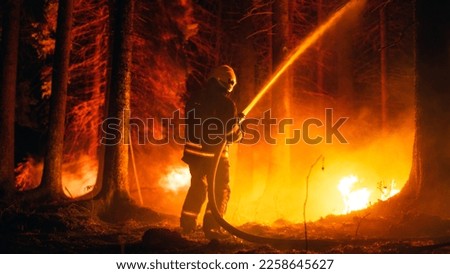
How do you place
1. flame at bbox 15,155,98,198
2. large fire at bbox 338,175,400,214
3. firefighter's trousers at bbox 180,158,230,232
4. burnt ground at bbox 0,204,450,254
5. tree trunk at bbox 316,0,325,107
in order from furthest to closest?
tree trunk at bbox 316,0,325,107, flame at bbox 15,155,98,198, large fire at bbox 338,175,400,214, firefighter's trousers at bbox 180,158,230,232, burnt ground at bbox 0,204,450,254

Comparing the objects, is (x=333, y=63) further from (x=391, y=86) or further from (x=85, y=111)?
(x=85, y=111)

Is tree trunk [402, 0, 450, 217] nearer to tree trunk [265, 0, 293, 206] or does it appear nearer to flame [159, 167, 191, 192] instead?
tree trunk [265, 0, 293, 206]

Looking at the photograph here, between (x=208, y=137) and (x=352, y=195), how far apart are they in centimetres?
401

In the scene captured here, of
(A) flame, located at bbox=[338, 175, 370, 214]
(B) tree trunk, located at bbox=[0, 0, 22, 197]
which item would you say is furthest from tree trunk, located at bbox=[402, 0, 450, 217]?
(B) tree trunk, located at bbox=[0, 0, 22, 197]

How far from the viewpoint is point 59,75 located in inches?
463

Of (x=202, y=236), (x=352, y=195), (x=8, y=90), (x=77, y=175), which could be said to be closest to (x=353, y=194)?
(x=352, y=195)

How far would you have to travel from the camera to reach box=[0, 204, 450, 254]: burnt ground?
21.9 ft

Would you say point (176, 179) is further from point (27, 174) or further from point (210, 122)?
point (210, 122)

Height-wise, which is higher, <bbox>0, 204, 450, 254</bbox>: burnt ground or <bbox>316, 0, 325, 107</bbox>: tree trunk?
<bbox>316, 0, 325, 107</bbox>: tree trunk

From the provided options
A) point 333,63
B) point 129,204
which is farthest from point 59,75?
point 333,63

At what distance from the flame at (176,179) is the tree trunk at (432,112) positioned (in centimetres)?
892

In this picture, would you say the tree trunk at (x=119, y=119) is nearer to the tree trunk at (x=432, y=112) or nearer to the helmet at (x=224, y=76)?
the helmet at (x=224, y=76)

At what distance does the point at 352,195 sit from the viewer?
10.2 metres

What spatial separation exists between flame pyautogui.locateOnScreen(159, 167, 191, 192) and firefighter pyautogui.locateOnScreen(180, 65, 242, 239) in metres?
7.86
